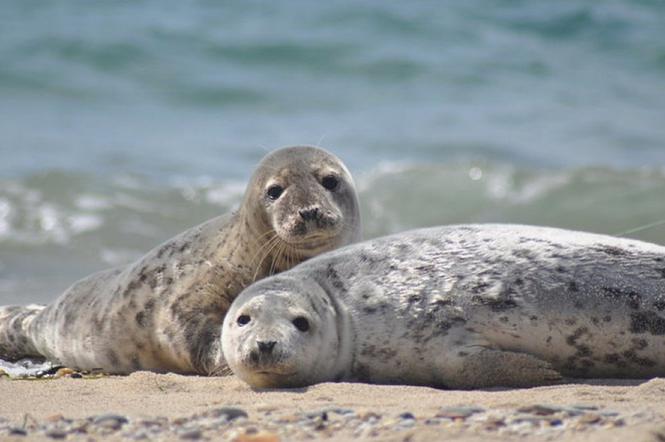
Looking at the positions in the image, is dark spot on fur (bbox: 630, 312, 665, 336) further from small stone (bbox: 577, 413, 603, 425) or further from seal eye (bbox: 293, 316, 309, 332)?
seal eye (bbox: 293, 316, 309, 332)

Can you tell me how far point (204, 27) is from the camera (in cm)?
2033

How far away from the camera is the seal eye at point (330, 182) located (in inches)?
256

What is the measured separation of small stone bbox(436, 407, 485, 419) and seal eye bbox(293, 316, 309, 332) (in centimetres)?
93

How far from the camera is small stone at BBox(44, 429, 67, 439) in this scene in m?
3.95

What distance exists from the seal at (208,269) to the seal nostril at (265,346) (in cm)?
108

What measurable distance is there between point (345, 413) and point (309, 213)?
81.8 inches

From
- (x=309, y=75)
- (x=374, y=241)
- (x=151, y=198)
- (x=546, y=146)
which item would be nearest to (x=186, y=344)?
(x=374, y=241)

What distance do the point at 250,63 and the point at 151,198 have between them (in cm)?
640

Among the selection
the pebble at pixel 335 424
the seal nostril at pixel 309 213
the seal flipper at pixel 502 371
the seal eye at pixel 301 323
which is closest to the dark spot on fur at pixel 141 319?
the seal nostril at pixel 309 213

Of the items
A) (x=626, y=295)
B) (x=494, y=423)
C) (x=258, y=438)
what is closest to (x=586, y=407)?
(x=494, y=423)

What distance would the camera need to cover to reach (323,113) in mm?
17828

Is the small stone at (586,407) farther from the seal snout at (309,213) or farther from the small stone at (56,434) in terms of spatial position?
the seal snout at (309,213)

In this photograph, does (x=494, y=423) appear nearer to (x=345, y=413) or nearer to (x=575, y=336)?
(x=345, y=413)

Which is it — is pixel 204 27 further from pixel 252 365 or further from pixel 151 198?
pixel 252 365
